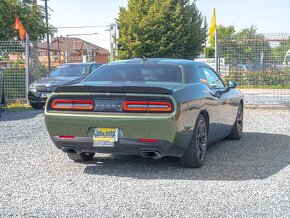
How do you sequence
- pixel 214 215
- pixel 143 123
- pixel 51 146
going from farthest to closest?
pixel 51 146, pixel 143 123, pixel 214 215

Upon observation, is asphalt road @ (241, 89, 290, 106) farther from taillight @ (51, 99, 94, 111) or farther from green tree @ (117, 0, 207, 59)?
green tree @ (117, 0, 207, 59)

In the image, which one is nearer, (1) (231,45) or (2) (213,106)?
(2) (213,106)

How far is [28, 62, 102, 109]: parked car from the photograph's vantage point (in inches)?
577

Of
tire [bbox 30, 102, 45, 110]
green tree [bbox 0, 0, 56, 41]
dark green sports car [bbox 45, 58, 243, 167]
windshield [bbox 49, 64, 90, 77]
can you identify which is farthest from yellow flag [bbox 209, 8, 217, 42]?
green tree [bbox 0, 0, 56, 41]

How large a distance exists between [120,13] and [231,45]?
792 inches

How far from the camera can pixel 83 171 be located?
6.38 m

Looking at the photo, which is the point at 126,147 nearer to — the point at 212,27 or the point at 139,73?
the point at 139,73

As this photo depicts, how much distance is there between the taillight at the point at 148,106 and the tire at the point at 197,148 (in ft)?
2.35

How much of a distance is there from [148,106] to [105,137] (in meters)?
0.66

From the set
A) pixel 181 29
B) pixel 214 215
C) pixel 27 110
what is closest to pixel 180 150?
pixel 214 215

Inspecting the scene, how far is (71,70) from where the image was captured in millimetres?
15922

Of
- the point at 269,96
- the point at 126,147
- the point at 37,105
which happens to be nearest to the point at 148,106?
the point at 126,147

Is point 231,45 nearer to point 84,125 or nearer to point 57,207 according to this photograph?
point 84,125

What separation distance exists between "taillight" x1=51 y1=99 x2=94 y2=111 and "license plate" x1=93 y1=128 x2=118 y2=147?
317 mm
